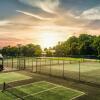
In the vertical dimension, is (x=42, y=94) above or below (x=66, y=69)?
below

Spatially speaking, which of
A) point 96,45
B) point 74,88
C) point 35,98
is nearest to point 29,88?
point 35,98

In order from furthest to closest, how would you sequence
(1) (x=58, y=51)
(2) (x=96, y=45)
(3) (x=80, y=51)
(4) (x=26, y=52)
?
(4) (x=26, y=52)
(1) (x=58, y=51)
(3) (x=80, y=51)
(2) (x=96, y=45)

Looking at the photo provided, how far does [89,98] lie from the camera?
13609mm

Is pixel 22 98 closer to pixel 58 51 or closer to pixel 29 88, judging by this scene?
pixel 29 88

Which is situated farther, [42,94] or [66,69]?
[66,69]

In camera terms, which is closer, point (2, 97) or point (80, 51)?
point (2, 97)

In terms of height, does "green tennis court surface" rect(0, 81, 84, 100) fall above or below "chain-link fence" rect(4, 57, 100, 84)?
below

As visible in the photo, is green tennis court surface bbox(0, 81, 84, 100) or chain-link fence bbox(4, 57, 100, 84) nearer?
green tennis court surface bbox(0, 81, 84, 100)

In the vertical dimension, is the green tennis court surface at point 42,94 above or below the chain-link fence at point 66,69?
below

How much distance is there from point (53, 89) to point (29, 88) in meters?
2.43

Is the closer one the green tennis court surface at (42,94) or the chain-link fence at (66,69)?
the green tennis court surface at (42,94)

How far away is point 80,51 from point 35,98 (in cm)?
7292

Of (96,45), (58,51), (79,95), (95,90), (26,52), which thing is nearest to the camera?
(79,95)

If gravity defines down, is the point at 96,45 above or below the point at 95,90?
above
